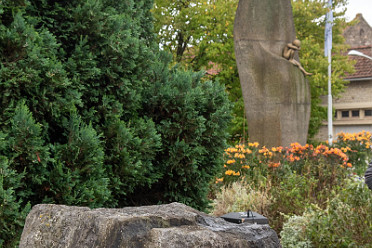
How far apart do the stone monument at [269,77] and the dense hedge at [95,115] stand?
20.4ft

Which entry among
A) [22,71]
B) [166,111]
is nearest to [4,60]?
[22,71]

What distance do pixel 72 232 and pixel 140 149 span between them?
5.20ft

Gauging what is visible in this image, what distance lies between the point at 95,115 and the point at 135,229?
1856mm

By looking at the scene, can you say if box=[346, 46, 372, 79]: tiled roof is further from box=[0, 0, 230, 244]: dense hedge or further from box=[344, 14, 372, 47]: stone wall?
box=[0, 0, 230, 244]: dense hedge

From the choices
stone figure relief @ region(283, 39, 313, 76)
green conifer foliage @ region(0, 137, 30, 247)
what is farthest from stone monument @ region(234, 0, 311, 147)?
green conifer foliage @ region(0, 137, 30, 247)

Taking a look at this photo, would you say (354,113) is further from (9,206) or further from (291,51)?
(9,206)

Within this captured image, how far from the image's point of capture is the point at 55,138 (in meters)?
3.82

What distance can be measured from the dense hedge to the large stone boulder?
1.76ft

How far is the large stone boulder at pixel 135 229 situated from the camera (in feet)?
7.40

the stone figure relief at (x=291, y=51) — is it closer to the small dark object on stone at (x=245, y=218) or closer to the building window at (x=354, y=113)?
the small dark object on stone at (x=245, y=218)

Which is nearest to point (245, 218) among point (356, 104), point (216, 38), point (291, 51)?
point (291, 51)

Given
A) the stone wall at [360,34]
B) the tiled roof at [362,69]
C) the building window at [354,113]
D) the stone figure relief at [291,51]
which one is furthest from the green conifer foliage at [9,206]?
the stone wall at [360,34]

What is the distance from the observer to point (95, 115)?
3994 millimetres

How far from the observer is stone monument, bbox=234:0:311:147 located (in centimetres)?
1093
